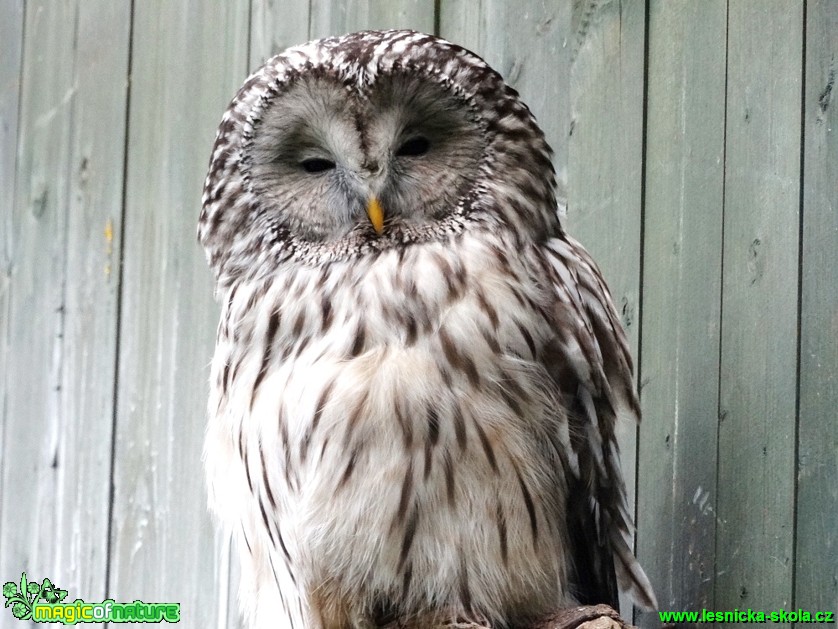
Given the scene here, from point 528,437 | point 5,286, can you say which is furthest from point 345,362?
point 5,286

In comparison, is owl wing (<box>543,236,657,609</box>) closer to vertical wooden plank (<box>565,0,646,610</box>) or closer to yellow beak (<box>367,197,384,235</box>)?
vertical wooden plank (<box>565,0,646,610</box>)

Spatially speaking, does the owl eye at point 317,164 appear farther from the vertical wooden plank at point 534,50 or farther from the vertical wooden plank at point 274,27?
the vertical wooden plank at point 274,27

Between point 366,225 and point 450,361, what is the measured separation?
37cm

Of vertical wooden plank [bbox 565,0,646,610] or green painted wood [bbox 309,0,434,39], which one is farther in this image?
green painted wood [bbox 309,0,434,39]

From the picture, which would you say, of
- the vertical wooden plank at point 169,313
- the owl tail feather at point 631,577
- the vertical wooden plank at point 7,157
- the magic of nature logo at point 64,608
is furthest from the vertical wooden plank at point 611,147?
the vertical wooden plank at point 7,157

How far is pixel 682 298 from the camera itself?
2.37 metres

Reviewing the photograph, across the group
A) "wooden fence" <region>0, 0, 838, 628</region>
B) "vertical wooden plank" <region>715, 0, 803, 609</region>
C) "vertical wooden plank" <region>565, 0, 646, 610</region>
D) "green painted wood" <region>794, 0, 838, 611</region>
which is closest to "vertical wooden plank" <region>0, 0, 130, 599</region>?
"wooden fence" <region>0, 0, 838, 628</region>

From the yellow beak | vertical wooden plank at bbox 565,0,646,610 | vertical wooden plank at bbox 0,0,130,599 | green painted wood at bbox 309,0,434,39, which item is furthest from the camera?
vertical wooden plank at bbox 0,0,130,599

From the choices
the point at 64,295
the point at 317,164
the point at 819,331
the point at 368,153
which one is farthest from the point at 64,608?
the point at 819,331

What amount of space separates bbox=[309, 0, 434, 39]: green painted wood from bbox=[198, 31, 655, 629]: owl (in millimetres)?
646

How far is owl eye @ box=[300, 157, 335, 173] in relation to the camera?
2375mm

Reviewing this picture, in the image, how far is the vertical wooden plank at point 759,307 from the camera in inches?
85.1

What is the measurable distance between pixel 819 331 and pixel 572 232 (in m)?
0.73

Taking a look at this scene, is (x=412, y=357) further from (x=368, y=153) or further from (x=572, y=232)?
(x=572, y=232)
